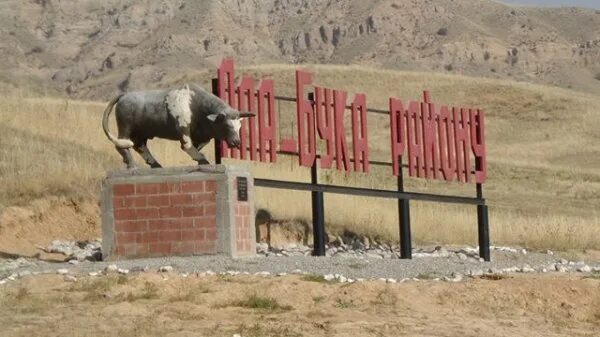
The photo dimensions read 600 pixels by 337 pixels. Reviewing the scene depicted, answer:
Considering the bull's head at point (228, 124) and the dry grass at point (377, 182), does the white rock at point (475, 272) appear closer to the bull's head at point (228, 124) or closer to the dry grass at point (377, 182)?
the bull's head at point (228, 124)

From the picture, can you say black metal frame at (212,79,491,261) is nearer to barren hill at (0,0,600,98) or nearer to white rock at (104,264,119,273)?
white rock at (104,264,119,273)

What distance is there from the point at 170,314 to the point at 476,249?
14395 mm

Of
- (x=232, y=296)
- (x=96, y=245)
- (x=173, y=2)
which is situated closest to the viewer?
(x=232, y=296)

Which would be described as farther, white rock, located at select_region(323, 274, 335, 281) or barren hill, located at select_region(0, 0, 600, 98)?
barren hill, located at select_region(0, 0, 600, 98)

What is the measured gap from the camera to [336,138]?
74.1ft

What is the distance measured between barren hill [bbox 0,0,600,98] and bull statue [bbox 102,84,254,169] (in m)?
118

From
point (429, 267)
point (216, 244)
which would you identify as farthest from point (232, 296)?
point (429, 267)

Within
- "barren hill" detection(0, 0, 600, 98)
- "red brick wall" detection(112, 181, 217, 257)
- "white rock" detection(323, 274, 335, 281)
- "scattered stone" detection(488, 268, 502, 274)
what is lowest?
"scattered stone" detection(488, 268, 502, 274)

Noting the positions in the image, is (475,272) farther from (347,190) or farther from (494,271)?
(347,190)

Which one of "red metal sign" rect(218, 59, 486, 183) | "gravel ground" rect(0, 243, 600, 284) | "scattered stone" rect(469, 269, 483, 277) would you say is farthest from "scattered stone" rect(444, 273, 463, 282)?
"red metal sign" rect(218, 59, 486, 183)

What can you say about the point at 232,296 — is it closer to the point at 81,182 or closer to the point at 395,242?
the point at 81,182

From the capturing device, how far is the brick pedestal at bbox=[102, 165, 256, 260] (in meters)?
17.7

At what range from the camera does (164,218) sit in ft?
59.1

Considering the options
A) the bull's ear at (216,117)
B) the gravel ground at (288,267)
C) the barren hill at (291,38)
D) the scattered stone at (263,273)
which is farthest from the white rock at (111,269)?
the barren hill at (291,38)
